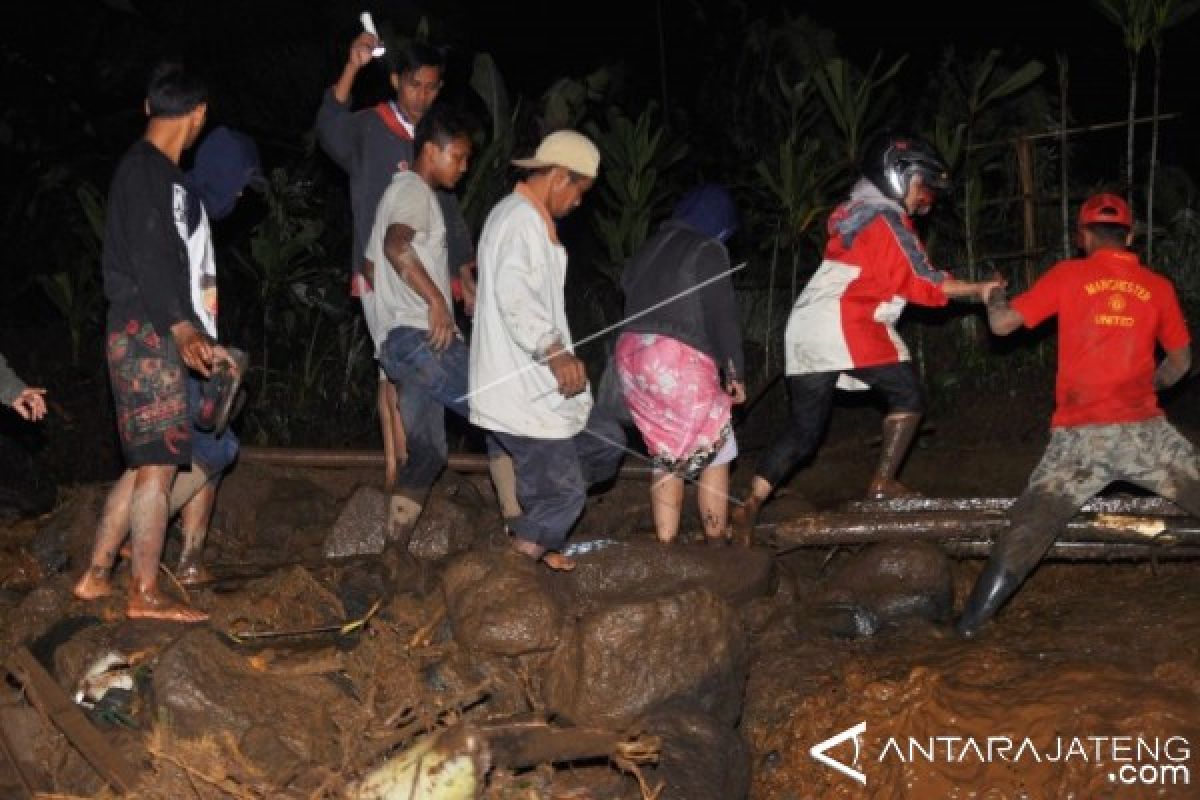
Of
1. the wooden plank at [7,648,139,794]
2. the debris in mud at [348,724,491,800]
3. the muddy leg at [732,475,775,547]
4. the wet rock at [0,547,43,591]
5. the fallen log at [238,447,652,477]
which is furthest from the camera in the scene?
the fallen log at [238,447,652,477]

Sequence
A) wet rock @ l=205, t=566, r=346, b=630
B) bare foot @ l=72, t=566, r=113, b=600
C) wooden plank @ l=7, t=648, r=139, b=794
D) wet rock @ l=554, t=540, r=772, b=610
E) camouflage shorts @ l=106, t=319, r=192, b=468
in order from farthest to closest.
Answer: wet rock @ l=554, t=540, r=772, b=610
wet rock @ l=205, t=566, r=346, b=630
bare foot @ l=72, t=566, r=113, b=600
camouflage shorts @ l=106, t=319, r=192, b=468
wooden plank @ l=7, t=648, r=139, b=794

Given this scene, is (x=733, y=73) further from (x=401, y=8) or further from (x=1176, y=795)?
(x=1176, y=795)

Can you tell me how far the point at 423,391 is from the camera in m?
7.12

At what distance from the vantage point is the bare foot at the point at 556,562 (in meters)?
7.00

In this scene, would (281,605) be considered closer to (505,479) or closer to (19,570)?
(505,479)

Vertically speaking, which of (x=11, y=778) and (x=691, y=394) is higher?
(x=691, y=394)

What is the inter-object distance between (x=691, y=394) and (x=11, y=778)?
3342 millimetres

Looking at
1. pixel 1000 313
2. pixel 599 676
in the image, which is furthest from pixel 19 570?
pixel 1000 313

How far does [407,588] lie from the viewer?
274 inches

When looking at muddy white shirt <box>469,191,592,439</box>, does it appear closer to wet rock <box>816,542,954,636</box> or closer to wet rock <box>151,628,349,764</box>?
wet rock <box>151,628,349,764</box>

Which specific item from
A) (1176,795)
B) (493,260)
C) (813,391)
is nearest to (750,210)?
(813,391)

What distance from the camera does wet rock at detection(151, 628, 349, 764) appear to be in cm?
565

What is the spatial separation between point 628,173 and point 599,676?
248 inches

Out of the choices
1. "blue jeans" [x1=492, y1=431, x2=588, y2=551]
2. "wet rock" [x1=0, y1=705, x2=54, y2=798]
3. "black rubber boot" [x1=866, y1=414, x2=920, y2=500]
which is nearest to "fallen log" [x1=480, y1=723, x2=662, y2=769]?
"blue jeans" [x1=492, y1=431, x2=588, y2=551]
